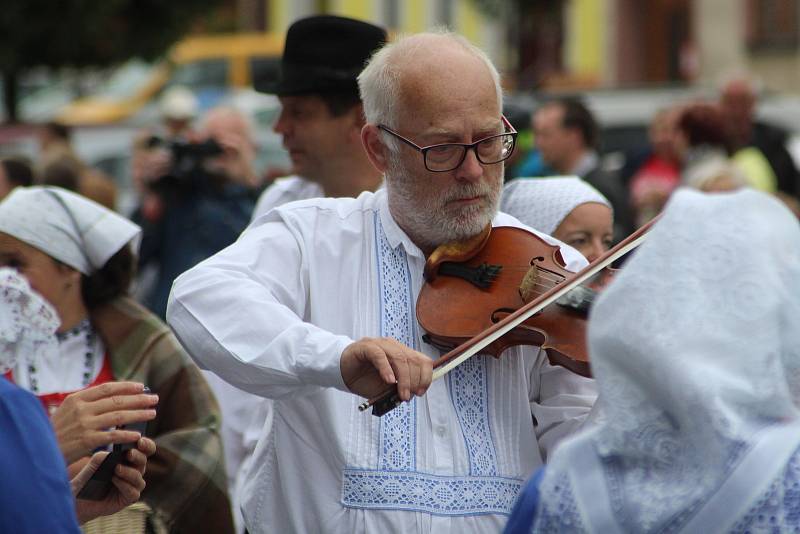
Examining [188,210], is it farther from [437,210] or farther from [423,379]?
[423,379]

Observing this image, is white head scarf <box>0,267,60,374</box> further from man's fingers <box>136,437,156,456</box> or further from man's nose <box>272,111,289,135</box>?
man's nose <box>272,111,289,135</box>

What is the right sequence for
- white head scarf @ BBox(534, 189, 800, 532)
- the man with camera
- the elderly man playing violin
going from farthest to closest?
the man with camera < the elderly man playing violin < white head scarf @ BBox(534, 189, 800, 532)

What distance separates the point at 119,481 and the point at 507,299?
922 mm

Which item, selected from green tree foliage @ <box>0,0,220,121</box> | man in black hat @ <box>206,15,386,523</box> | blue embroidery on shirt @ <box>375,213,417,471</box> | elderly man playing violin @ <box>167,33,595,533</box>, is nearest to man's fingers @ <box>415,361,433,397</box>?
elderly man playing violin @ <box>167,33,595,533</box>

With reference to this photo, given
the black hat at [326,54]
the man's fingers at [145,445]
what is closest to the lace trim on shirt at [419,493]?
the man's fingers at [145,445]

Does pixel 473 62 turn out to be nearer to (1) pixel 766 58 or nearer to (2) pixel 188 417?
(2) pixel 188 417

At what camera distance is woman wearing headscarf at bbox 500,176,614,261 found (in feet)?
13.0

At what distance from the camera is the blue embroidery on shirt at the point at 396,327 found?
282 cm

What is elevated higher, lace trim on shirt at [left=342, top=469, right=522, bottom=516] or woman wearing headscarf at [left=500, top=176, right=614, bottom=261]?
woman wearing headscarf at [left=500, top=176, right=614, bottom=261]

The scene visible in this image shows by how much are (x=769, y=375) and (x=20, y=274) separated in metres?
2.31

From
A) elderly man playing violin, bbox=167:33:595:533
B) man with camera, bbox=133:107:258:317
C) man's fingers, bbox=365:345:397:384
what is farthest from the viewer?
man with camera, bbox=133:107:258:317

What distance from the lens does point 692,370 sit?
199 centimetres

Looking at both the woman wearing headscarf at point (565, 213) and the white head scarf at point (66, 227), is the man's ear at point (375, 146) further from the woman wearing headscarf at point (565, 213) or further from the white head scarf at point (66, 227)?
the white head scarf at point (66, 227)

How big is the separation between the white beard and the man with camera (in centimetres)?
288
